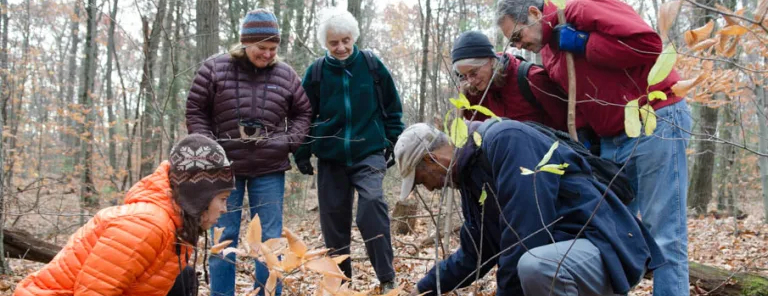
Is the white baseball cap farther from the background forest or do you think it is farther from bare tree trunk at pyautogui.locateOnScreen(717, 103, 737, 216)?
bare tree trunk at pyautogui.locateOnScreen(717, 103, 737, 216)

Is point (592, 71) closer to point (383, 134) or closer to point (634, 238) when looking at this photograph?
point (634, 238)

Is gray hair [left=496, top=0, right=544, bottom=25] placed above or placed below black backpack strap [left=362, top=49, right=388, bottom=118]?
above

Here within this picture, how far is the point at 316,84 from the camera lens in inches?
143

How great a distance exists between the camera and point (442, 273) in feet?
8.42

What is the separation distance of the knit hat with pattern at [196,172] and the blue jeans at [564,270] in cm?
129

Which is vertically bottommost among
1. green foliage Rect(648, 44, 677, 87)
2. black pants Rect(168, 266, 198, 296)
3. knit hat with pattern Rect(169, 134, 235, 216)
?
black pants Rect(168, 266, 198, 296)

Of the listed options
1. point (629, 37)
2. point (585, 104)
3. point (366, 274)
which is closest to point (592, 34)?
point (629, 37)

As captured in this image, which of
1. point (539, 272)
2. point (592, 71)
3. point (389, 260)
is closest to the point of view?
point (539, 272)

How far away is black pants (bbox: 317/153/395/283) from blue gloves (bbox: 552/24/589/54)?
1398 millimetres

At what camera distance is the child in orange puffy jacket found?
6.57 ft

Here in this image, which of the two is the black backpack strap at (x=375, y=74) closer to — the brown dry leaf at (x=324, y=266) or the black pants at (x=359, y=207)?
the black pants at (x=359, y=207)

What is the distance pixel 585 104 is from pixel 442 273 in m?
1.08

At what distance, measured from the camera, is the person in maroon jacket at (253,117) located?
3225 mm

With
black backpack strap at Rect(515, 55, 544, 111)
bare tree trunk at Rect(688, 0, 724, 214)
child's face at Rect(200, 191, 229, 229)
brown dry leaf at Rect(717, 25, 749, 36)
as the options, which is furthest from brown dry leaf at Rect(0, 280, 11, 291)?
bare tree trunk at Rect(688, 0, 724, 214)
